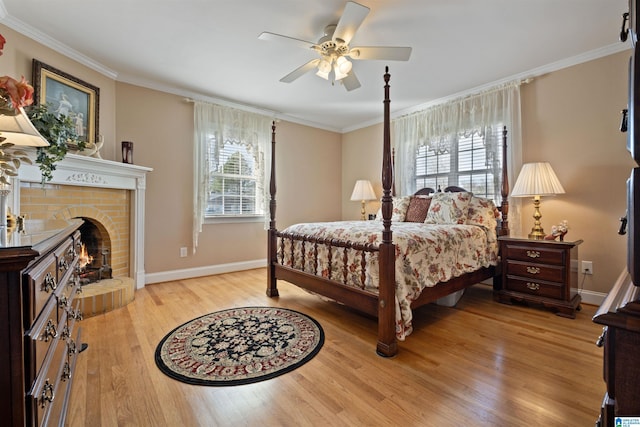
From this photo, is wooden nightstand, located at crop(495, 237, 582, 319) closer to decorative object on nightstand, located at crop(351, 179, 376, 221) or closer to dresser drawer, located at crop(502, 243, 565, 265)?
dresser drawer, located at crop(502, 243, 565, 265)

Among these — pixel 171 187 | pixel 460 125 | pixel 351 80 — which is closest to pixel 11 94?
pixel 351 80

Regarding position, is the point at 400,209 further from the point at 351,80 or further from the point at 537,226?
the point at 351,80

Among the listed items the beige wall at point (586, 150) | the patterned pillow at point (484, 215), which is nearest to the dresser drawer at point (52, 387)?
the patterned pillow at point (484, 215)

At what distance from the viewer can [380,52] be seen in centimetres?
222

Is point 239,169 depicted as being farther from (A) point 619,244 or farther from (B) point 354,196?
(A) point 619,244

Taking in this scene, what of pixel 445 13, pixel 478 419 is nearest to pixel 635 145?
pixel 478 419

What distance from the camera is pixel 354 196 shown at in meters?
4.65

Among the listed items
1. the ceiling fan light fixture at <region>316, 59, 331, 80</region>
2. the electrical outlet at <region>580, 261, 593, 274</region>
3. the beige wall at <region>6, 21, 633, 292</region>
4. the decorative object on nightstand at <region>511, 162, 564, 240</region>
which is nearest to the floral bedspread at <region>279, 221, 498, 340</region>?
the decorative object on nightstand at <region>511, 162, 564, 240</region>

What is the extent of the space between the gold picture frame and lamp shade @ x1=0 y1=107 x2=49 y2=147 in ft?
5.77

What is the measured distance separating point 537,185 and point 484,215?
0.54 m

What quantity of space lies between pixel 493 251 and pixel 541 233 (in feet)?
1.51

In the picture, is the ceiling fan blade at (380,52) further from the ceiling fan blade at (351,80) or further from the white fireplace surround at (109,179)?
the white fireplace surround at (109,179)

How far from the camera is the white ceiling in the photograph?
7.00ft

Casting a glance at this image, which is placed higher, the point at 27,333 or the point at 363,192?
the point at 363,192
